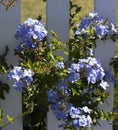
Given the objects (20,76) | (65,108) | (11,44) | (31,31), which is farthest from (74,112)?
(11,44)

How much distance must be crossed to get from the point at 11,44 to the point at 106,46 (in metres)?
0.54

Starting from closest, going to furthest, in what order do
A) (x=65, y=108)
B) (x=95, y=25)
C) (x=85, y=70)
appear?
(x=85, y=70) < (x=65, y=108) < (x=95, y=25)

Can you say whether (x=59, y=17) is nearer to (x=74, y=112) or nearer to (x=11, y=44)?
(x=11, y=44)

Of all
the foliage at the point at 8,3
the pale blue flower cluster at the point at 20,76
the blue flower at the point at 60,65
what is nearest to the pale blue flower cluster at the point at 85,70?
the blue flower at the point at 60,65

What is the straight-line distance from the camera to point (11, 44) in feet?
9.54

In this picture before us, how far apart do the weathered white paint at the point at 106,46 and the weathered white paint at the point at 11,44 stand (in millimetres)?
453

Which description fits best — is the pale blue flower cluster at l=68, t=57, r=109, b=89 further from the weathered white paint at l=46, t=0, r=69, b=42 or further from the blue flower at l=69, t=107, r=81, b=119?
the weathered white paint at l=46, t=0, r=69, b=42

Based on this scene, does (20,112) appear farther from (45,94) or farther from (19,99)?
(45,94)

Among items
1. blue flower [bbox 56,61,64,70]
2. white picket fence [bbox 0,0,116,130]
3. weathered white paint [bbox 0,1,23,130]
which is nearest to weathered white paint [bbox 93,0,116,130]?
white picket fence [bbox 0,0,116,130]

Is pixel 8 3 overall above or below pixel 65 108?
above

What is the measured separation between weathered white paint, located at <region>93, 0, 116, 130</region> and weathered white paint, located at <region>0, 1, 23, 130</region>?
1.49ft

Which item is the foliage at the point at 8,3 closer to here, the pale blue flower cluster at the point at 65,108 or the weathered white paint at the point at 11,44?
the weathered white paint at the point at 11,44

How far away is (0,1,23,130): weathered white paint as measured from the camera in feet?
9.29

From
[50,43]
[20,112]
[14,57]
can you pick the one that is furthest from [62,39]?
[20,112]
